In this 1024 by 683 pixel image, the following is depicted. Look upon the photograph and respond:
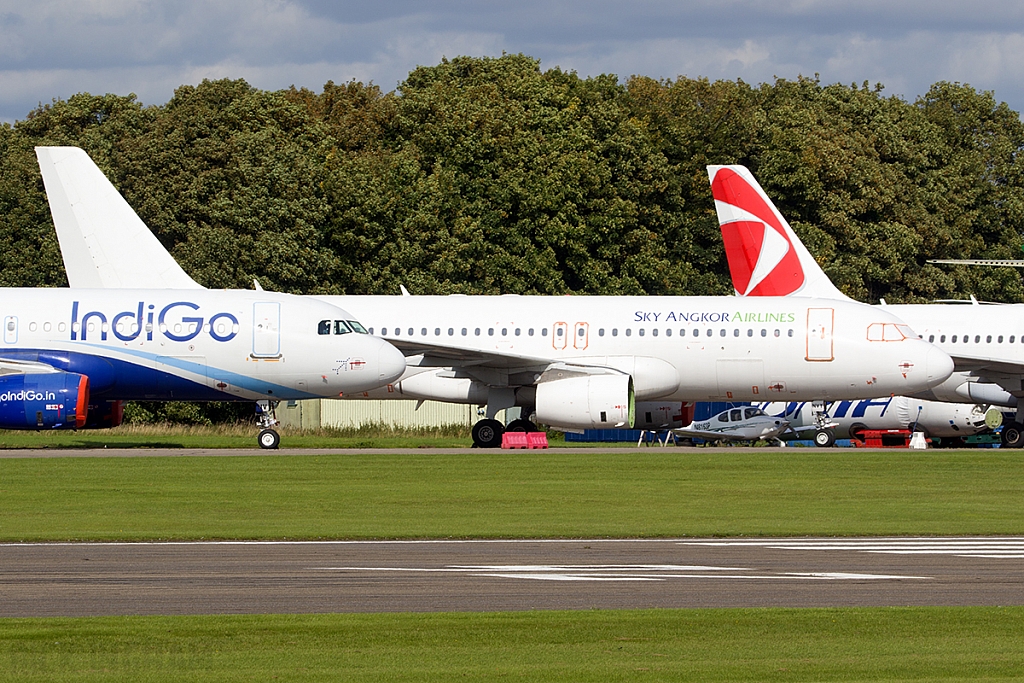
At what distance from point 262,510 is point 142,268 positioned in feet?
82.0

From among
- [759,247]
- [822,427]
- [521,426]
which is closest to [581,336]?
[521,426]

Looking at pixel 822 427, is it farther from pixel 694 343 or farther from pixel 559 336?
pixel 559 336

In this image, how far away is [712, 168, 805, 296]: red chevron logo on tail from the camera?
53.4 metres

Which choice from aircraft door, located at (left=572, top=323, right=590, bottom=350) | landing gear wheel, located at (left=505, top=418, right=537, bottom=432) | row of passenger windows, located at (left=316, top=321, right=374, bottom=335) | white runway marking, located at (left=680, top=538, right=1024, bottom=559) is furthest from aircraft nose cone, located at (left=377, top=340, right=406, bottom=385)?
white runway marking, located at (left=680, top=538, right=1024, bottom=559)

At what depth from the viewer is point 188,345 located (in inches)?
1601

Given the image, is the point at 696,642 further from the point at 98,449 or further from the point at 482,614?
the point at 98,449

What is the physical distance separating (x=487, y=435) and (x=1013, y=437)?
15221 mm

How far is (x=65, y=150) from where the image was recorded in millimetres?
49406

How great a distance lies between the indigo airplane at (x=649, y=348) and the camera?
42219 mm

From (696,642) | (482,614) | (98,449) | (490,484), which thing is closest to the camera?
(696,642)

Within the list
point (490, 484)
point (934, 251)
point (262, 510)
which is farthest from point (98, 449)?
point (934, 251)

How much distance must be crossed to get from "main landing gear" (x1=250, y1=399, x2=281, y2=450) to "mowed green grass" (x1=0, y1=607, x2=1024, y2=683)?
28.1 metres

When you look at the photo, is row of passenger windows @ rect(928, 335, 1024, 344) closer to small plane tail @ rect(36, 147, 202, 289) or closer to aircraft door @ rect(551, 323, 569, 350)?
aircraft door @ rect(551, 323, 569, 350)

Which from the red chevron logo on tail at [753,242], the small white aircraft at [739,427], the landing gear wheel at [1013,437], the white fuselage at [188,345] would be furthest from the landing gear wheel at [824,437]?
the white fuselage at [188,345]
